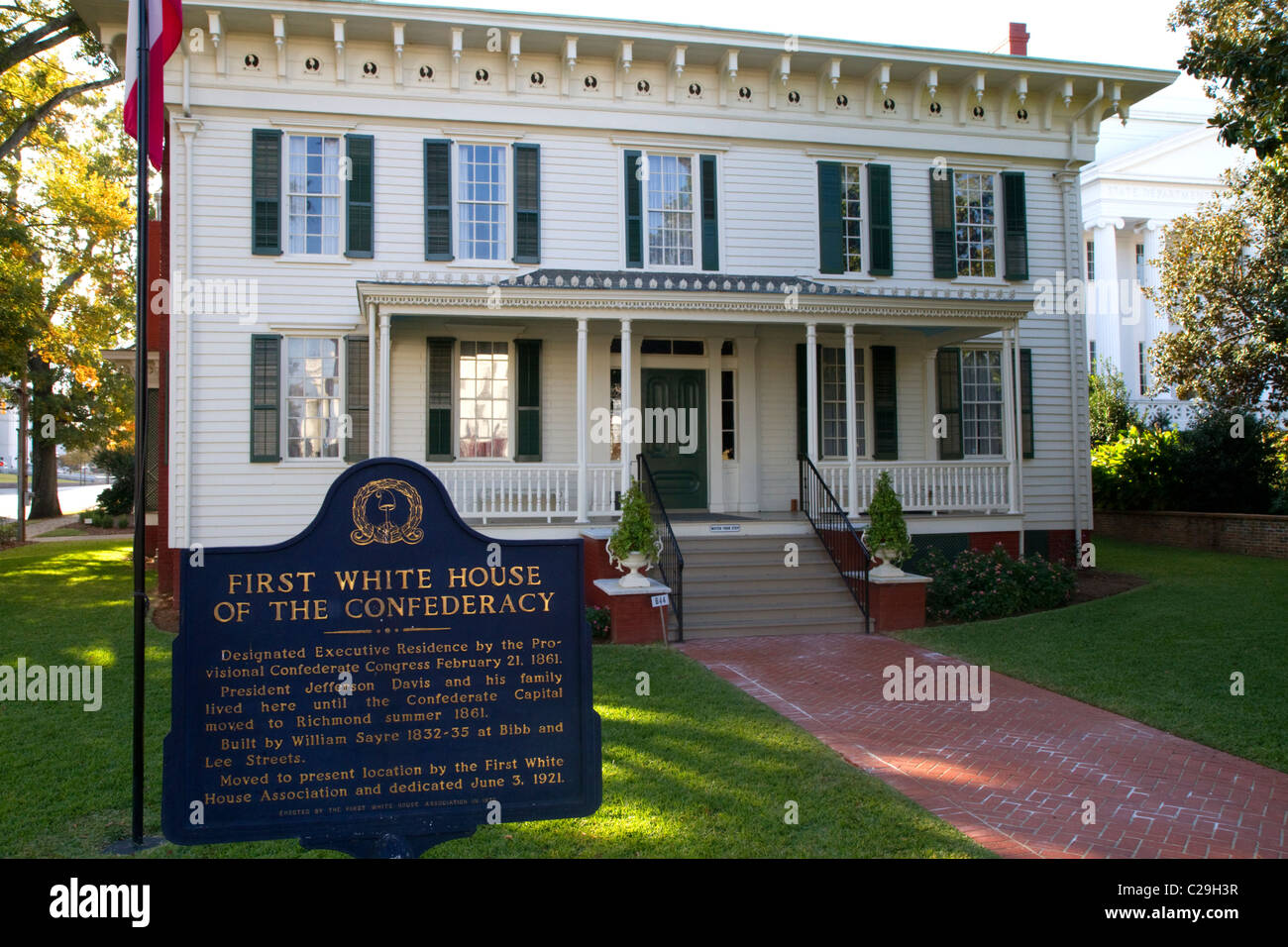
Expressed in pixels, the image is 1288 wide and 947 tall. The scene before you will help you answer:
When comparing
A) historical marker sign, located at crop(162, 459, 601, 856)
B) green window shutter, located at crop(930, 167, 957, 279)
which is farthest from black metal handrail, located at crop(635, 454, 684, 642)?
historical marker sign, located at crop(162, 459, 601, 856)

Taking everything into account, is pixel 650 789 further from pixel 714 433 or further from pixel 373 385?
pixel 714 433

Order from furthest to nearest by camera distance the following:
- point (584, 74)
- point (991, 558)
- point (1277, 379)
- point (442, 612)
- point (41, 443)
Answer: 1. point (41, 443)
2. point (1277, 379)
3. point (584, 74)
4. point (991, 558)
5. point (442, 612)

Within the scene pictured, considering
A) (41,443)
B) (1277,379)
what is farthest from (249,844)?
(41,443)

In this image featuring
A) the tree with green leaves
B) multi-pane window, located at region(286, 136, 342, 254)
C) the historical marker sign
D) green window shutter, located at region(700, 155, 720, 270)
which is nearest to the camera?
the historical marker sign

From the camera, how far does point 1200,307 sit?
72.3ft

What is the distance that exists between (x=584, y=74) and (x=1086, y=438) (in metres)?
11.2

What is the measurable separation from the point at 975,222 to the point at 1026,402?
11.2 feet

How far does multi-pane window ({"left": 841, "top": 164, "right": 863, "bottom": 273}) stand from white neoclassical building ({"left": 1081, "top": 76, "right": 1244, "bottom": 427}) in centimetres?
2012

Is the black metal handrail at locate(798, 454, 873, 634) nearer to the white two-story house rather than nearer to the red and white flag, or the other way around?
the white two-story house

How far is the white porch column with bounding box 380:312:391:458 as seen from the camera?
1279cm

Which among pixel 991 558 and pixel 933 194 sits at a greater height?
pixel 933 194

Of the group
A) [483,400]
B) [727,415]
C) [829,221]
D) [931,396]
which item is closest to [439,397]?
[483,400]

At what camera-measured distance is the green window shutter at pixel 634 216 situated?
15.0 metres
